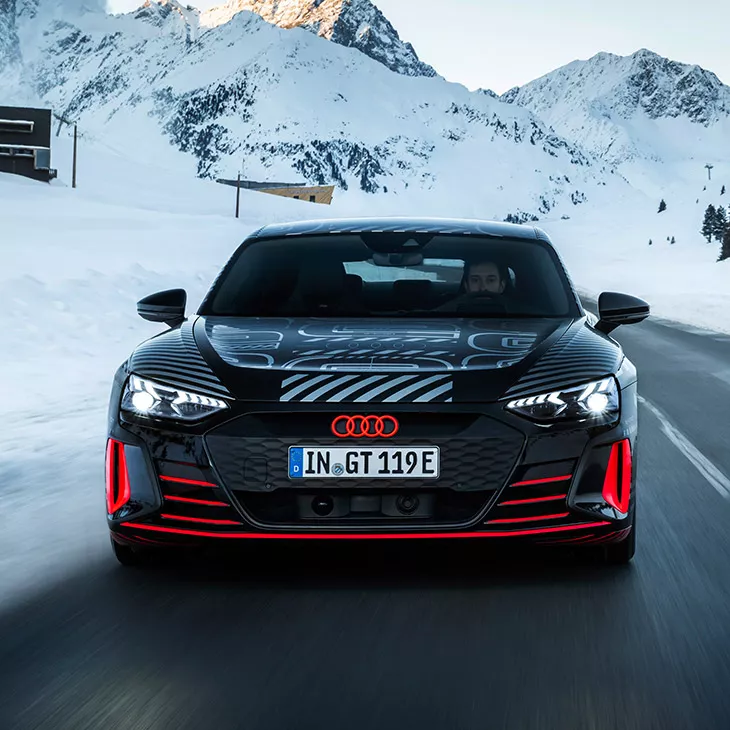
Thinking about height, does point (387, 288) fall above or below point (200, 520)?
above

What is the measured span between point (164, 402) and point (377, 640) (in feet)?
3.85

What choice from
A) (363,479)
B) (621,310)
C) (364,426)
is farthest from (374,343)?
(621,310)

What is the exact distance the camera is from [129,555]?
469 cm

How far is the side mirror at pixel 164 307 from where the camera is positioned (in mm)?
5539

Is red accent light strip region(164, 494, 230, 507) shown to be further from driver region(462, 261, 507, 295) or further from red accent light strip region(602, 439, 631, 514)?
driver region(462, 261, 507, 295)

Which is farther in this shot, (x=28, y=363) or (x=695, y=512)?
(x=28, y=363)

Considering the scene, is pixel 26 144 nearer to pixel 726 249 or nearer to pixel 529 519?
pixel 726 249

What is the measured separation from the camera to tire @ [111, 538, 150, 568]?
4.66 m

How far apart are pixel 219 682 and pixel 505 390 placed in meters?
1.46

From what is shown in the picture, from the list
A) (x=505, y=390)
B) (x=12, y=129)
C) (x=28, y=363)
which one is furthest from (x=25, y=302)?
(x=12, y=129)

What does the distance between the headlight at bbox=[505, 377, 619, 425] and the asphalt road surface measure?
2.10 ft

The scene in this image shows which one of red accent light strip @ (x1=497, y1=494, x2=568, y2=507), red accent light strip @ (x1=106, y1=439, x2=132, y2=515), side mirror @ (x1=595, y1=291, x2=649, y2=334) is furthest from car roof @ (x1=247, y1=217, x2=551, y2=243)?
red accent light strip @ (x1=497, y1=494, x2=568, y2=507)

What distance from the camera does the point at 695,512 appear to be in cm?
594

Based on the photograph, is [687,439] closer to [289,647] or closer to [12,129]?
[289,647]
